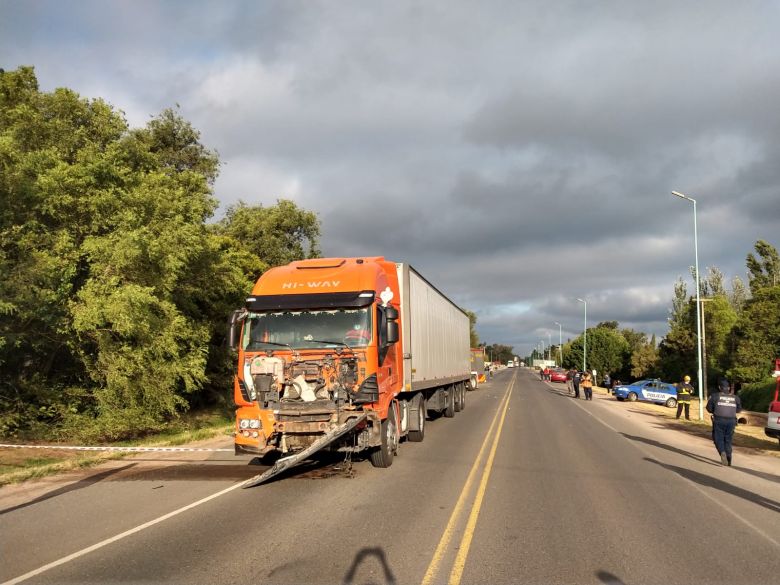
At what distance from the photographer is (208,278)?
20281 mm

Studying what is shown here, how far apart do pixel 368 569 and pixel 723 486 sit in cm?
719

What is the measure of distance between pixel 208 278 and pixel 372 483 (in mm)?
12808

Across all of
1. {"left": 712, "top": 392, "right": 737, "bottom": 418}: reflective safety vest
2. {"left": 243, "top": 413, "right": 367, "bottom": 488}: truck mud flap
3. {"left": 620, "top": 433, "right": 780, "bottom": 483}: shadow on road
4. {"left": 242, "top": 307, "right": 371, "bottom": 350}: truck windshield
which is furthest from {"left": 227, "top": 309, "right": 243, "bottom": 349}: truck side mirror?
{"left": 620, "top": 433, "right": 780, "bottom": 483}: shadow on road

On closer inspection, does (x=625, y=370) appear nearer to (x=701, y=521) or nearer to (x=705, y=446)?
(x=705, y=446)

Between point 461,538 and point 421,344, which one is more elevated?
point 421,344

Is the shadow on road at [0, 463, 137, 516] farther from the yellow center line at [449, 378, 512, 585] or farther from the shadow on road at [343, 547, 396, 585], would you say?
the yellow center line at [449, 378, 512, 585]

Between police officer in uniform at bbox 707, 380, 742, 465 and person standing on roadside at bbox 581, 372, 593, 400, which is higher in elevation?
police officer in uniform at bbox 707, 380, 742, 465

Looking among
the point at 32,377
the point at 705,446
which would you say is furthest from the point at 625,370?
the point at 32,377

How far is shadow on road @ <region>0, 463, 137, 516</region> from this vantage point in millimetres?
8328

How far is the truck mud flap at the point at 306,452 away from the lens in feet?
29.2

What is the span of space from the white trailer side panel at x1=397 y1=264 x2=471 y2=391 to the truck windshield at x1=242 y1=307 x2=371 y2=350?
7.74ft

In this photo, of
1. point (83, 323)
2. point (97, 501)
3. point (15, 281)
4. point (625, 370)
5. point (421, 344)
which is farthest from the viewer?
point (625, 370)

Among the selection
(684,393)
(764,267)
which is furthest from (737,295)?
(684,393)

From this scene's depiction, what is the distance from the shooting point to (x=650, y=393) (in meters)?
36.8
